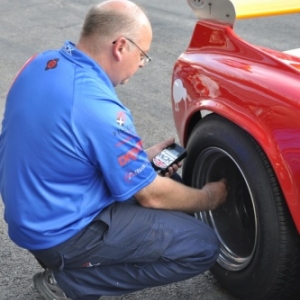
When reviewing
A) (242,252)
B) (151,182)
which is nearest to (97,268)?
(151,182)

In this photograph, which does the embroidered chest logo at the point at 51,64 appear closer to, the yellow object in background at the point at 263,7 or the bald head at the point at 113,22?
the bald head at the point at 113,22

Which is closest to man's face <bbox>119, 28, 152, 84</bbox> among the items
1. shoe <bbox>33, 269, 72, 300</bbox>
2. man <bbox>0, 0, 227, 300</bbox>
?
man <bbox>0, 0, 227, 300</bbox>

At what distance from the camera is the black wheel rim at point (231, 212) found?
3.01m

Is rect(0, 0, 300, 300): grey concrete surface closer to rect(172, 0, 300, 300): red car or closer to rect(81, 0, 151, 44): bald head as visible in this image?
rect(172, 0, 300, 300): red car

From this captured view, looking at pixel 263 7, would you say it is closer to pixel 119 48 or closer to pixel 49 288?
pixel 119 48

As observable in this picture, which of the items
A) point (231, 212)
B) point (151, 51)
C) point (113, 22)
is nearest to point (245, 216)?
point (231, 212)

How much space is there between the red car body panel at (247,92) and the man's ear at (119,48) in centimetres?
48

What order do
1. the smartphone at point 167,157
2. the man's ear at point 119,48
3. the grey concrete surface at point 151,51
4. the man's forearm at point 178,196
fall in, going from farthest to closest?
the grey concrete surface at point 151,51
the smartphone at point 167,157
the man's forearm at point 178,196
the man's ear at point 119,48

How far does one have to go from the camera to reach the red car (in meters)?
2.49

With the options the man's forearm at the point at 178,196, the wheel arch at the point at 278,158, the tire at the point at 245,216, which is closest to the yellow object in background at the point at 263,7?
the tire at the point at 245,216

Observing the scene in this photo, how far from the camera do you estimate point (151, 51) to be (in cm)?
704

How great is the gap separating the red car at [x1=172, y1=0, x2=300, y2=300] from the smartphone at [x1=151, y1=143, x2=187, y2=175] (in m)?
0.07

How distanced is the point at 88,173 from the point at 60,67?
1.37ft

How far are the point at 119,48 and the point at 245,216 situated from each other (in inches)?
40.7
